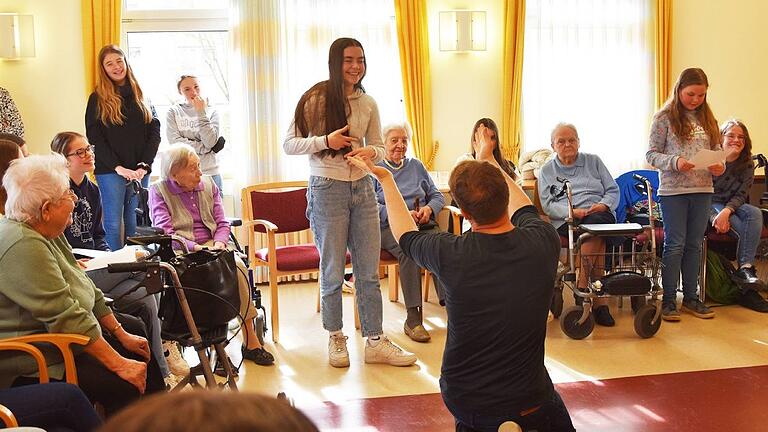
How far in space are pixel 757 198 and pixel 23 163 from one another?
5.15m

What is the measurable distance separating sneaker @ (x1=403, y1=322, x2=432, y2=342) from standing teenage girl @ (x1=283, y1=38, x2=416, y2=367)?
16.7 inches

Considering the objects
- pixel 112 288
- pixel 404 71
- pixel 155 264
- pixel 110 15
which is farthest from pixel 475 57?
pixel 155 264

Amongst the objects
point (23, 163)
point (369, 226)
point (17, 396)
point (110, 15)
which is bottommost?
point (17, 396)

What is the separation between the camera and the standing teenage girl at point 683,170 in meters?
4.44

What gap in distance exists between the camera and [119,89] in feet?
15.5

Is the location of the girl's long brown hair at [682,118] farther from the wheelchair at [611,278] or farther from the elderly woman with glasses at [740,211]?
the elderly woman with glasses at [740,211]

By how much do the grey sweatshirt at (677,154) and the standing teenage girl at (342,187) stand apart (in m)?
1.71

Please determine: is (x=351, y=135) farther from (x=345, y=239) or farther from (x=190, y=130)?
(x=190, y=130)

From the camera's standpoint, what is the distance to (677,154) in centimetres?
452

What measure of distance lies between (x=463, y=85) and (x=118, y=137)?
2.70m

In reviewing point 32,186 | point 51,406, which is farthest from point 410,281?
point 51,406

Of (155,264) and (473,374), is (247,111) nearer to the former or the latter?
(155,264)

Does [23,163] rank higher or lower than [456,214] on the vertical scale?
higher

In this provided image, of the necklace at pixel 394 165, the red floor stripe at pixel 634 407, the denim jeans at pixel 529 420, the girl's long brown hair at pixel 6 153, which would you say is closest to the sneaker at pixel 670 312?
the red floor stripe at pixel 634 407
